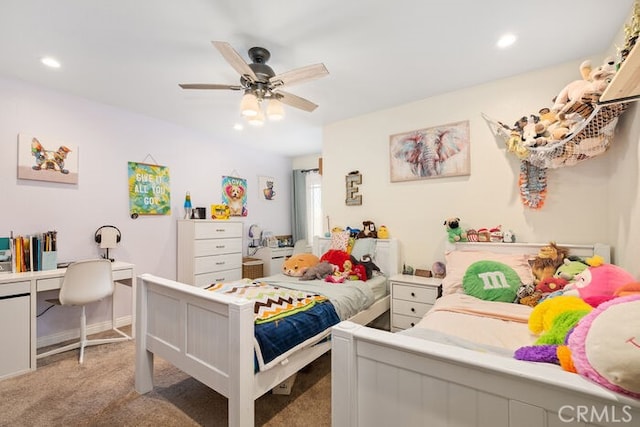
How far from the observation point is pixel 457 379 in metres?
0.81

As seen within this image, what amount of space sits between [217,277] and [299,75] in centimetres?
293

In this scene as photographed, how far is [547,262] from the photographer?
2105 millimetres

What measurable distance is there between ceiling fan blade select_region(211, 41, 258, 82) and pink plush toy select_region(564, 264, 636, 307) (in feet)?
7.48

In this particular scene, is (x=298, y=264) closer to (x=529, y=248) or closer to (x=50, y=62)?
(x=529, y=248)

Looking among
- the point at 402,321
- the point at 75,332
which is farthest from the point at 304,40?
the point at 75,332

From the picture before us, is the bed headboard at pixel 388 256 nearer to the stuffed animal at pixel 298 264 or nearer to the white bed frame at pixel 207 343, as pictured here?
the stuffed animal at pixel 298 264

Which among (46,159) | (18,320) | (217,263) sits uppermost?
(46,159)

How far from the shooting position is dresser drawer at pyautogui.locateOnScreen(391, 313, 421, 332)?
104 inches

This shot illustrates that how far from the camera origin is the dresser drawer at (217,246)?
11.7 feet

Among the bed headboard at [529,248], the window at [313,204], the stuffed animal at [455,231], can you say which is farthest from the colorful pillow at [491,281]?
the window at [313,204]

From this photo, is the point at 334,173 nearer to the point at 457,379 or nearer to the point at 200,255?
the point at 200,255

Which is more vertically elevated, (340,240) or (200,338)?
(340,240)

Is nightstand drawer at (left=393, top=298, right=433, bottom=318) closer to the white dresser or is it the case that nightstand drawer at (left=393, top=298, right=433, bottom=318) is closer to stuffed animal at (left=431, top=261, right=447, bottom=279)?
stuffed animal at (left=431, top=261, right=447, bottom=279)

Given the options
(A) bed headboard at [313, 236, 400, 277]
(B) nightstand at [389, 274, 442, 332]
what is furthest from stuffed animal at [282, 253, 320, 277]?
(B) nightstand at [389, 274, 442, 332]
